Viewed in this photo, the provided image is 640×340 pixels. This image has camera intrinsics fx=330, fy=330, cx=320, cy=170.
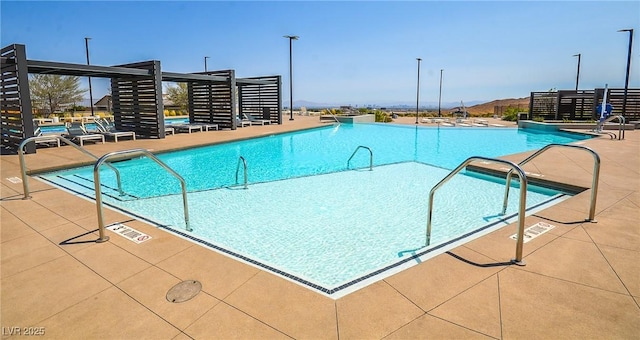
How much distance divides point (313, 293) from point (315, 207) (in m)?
3.46

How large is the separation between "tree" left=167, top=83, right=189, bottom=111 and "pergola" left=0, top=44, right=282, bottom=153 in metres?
16.4

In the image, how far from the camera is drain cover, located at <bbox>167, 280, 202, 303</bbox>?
2.61 m

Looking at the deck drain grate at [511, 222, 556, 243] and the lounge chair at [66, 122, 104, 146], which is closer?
the deck drain grate at [511, 222, 556, 243]

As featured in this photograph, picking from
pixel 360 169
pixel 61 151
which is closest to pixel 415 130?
pixel 360 169

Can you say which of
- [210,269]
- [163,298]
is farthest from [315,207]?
[163,298]

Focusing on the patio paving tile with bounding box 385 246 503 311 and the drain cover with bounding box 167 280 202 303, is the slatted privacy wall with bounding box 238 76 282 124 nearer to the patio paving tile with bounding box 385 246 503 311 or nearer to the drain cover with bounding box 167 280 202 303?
the drain cover with bounding box 167 280 202 303

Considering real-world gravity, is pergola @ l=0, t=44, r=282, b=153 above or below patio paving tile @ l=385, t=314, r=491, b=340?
above

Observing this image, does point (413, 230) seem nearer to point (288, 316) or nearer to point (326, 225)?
point (326, 225)

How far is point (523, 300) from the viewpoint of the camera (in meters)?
2.54

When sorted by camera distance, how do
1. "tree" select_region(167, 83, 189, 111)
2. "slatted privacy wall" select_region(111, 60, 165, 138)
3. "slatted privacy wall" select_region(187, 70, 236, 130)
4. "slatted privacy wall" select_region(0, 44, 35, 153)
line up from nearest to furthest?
1. "slatted privacy wall" select_region(0, 44, 35, 153)
2. "slatted privacy wall" select_region(111, 60, 165, 138)
3. "slatted privacy wall" select_region(187, 70, 236, 130)
4. "tree" select_region(167, 83, 189, 111)

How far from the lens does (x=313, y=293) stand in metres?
2.68

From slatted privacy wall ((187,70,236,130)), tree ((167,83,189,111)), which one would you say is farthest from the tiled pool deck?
tree ((167,83,189,111))

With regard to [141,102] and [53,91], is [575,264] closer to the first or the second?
[141,102]

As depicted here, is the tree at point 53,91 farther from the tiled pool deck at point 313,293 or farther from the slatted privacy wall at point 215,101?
the tiled pool deck at point 313,293
